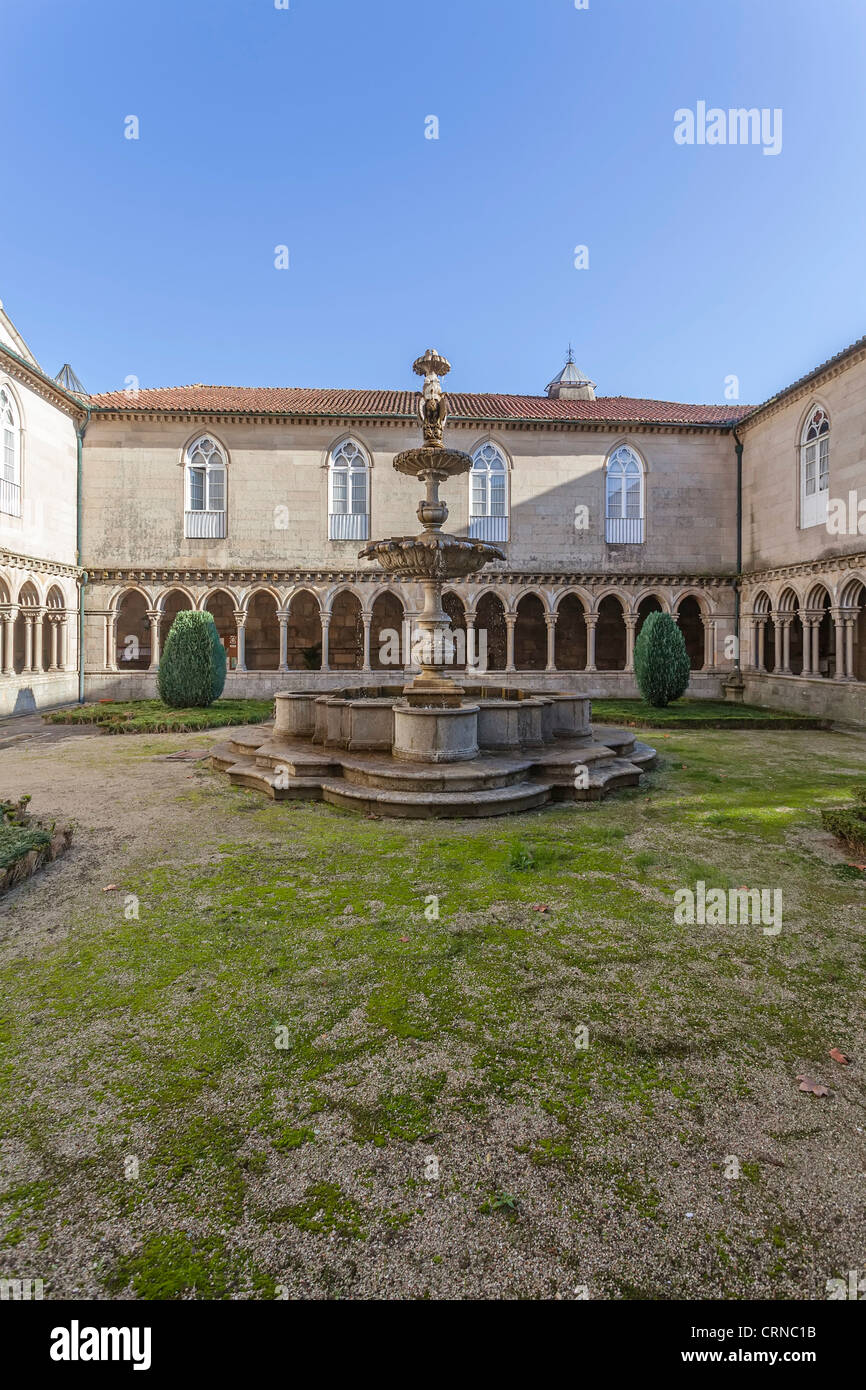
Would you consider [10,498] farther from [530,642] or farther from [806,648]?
[806,648]

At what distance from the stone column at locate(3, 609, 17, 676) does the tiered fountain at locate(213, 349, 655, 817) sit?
9.09 meters

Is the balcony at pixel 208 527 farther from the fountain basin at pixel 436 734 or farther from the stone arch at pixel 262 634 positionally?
the fountain basin at pixel 436 734

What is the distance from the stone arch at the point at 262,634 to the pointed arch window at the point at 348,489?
4.93m

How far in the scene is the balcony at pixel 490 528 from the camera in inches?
815

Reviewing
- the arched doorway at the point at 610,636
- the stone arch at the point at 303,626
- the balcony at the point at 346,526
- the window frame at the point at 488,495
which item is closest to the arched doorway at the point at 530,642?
the arched doorway at the point at 610,636

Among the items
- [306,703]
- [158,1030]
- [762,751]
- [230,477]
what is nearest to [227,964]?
[158,1030]

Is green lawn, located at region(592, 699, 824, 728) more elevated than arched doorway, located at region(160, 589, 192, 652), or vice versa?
arched doorway, located at region(160, 589, 192, 652)

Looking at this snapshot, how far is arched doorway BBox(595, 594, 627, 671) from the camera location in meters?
25.0

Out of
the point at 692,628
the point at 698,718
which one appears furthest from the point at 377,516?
the point at 692,628

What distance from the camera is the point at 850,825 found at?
570cm

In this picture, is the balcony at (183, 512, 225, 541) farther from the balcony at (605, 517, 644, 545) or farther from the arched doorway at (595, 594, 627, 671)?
the arched doorway at (595, 594, 627, 671)

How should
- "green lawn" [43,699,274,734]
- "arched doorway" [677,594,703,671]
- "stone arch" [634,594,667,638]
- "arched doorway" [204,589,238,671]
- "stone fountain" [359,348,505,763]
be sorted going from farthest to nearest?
"arched doorway" [677,594,703,671], "arched doorway" [204,589,238,671], "stone arch" [634,594,667,638], "green lawn" [43,699,274,734], "stone fountain" [359,348,505,763]

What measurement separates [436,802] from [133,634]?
69.1 ft

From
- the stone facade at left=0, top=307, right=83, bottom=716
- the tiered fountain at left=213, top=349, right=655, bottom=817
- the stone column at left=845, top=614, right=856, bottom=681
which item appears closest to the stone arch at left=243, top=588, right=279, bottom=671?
the stone facade at left=0, top=307, right=83, bottom=716
